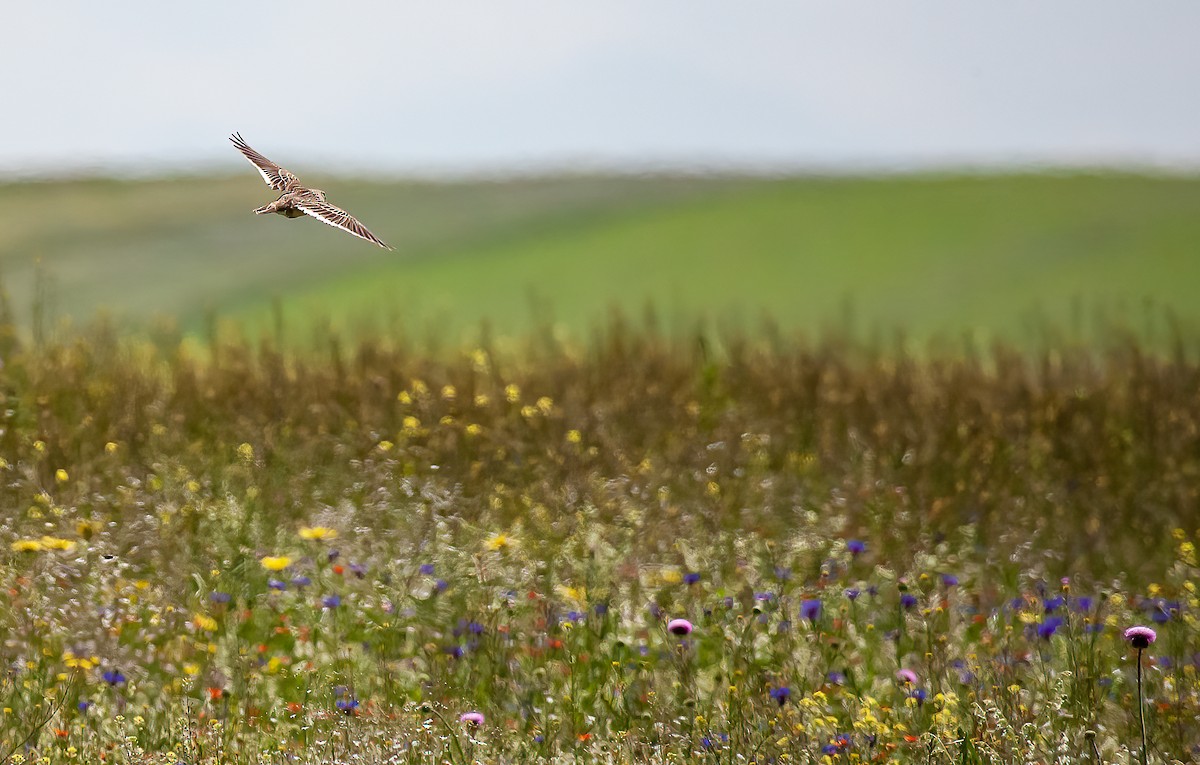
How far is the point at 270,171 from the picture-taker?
4.34 m

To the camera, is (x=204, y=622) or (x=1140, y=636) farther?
(x=204, y=622)

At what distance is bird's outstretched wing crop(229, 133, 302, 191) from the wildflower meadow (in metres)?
1.48

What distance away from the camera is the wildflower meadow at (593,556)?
3.87 m

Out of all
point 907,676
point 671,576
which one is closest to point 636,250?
point 671,576

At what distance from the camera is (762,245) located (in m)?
22.4

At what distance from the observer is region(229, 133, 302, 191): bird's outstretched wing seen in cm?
415

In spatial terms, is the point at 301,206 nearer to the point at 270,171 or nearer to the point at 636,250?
the point at 270,171

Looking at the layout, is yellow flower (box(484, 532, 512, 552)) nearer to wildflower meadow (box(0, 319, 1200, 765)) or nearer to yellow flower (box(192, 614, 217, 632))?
wildflower meadow (box(0, 319, 1200, 765))

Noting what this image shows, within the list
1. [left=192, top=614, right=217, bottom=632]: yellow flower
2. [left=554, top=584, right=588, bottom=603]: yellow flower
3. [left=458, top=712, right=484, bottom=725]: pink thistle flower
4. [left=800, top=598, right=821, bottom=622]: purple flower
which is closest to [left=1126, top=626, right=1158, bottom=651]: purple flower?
[left=800, top=598, right=821, bottom=622]: purple flower

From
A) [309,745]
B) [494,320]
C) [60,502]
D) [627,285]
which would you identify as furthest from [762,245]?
[309,745]

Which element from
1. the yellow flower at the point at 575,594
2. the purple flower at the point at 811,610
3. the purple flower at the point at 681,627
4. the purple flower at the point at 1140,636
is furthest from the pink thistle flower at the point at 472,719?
the purple flower at the point at 1140,636

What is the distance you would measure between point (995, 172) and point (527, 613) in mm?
24536

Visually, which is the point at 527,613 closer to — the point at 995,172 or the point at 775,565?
the point at 775,565

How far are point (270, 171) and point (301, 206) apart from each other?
0.76 metres
